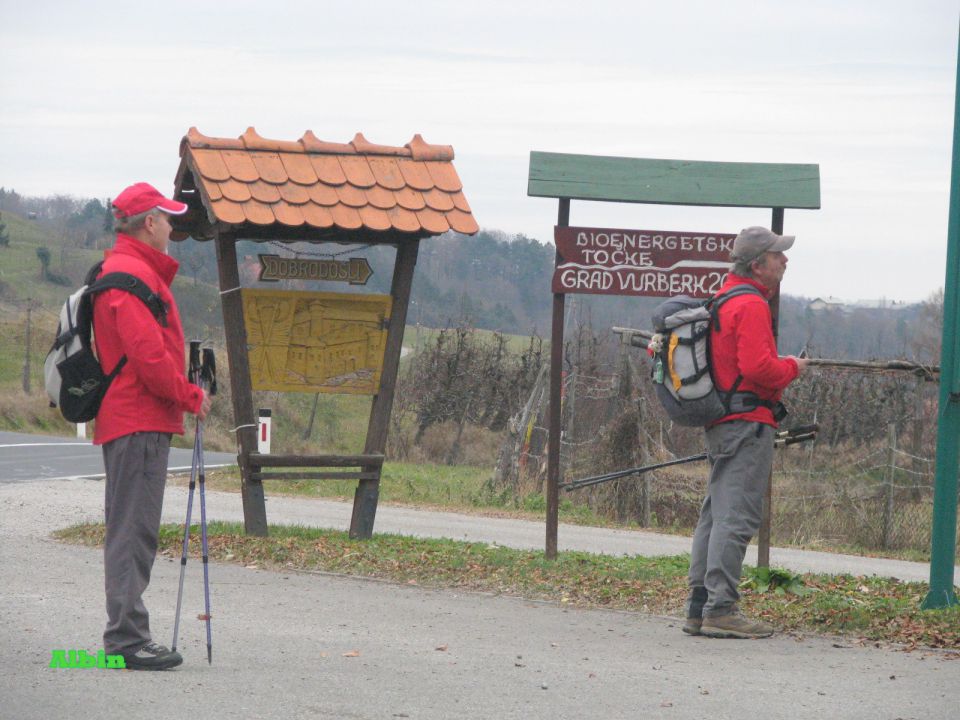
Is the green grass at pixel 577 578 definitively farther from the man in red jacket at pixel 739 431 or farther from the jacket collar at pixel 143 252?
the jacket collar at pixel 143 252

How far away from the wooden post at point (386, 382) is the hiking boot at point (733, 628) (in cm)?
355

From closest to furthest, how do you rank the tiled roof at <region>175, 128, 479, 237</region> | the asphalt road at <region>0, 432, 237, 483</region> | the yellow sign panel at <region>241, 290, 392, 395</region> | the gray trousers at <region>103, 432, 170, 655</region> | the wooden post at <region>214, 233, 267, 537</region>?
1. the gray trousers at <region>103, 432, 170, 655</region>
2. the tiled roof at <region>175, 128, 479, 237</region>
3. the wooden post at <region>214, 233, 267, 537</region>
4. the yellow sign panel at <region>241, 290, 392, 395</region>
5. the asphalt road at <region>0, 432, 237, 483</region>

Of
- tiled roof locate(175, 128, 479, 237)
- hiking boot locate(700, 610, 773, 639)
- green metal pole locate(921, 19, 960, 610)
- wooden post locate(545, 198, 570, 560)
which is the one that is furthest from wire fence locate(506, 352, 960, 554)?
hiking boot locate(700, 610, 773, 639)

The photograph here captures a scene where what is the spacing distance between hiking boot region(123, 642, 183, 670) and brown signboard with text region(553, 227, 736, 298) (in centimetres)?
402

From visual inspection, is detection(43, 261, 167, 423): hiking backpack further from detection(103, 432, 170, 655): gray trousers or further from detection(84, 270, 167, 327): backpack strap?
detection(103, 432, 170, 655): gray trousers

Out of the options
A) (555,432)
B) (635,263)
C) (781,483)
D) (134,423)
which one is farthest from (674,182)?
(781,483)

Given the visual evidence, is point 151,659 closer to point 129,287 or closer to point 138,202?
point 129,287

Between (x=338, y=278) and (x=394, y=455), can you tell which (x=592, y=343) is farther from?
(x=338, y=278)

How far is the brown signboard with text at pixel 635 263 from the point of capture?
889cm

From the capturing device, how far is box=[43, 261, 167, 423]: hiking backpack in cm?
567

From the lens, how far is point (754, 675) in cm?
608

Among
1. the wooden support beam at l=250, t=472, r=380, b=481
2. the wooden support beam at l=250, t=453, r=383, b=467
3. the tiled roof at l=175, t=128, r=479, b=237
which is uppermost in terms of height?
the tiled roof at l=175, t=128, r=479, b=237

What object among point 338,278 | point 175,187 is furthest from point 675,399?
point 175,187

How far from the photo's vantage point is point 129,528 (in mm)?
5738
